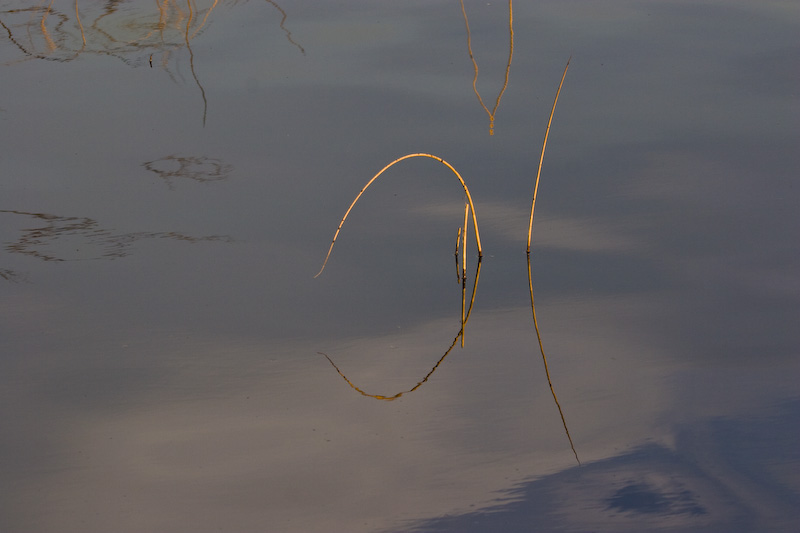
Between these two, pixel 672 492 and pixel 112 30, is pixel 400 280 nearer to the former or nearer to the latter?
pixel 672 492

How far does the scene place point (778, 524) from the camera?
2.22m

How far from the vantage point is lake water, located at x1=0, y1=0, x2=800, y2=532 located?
2.42 m

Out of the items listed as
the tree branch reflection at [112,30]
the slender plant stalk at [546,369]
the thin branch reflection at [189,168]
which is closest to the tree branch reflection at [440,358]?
the slender plant stalk at [546,369]

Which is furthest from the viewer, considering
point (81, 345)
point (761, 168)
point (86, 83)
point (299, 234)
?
point (86, 83)

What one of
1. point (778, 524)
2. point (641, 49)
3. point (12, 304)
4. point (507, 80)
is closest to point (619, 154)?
point (507, 80)

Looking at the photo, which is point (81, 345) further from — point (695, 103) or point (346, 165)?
point (695, 103)

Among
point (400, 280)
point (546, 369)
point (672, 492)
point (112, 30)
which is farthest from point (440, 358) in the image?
point (112, 30)

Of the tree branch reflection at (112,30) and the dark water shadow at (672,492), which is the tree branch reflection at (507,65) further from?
the dark water shadow at (672,492)

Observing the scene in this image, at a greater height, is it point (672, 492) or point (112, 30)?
point (112, 30)

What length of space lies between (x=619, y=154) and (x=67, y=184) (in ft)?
7.80

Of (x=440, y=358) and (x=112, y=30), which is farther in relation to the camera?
(x=112, y=30)

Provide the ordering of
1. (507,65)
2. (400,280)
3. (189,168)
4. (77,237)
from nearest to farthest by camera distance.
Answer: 1. (400,280)
2. (77,237)
3. (189,168)
4. (507,65)

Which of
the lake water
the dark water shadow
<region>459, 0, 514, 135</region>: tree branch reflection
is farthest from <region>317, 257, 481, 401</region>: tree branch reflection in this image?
<region>459, 0, 514, 135</region>: tree branch reflection

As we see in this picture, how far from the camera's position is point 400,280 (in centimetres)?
330
